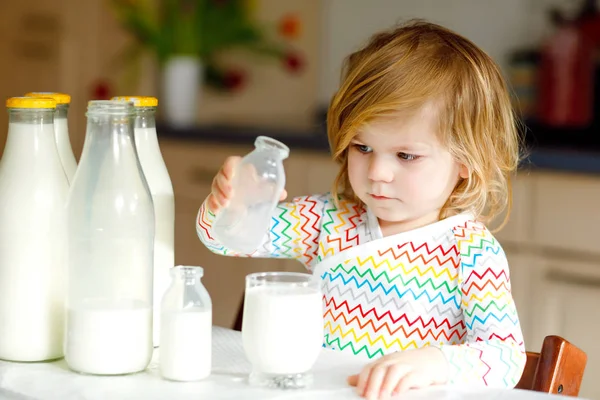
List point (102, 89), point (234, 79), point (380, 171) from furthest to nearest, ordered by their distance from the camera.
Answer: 1. point (102, 89)
2. point (234, 79)
3. point (380, 171)

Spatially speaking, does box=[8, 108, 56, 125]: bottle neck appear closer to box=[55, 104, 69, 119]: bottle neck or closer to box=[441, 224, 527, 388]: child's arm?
box=[55, 104, 69, 119]: bottle neck

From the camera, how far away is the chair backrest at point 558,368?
3.76 feet

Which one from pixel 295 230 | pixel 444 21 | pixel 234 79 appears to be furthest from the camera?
pixel 234 79

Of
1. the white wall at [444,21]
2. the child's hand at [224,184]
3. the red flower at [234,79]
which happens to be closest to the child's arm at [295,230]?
the child's hand at [224,184]

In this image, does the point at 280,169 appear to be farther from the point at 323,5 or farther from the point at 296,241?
the point at 323,5

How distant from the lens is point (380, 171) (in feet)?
4.05

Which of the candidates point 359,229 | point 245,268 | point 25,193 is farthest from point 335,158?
point 245,268

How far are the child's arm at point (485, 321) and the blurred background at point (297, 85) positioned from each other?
4.34ft

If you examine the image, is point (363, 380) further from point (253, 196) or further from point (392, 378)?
point (253, 196)

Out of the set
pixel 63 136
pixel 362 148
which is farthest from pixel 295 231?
pixel 63 136

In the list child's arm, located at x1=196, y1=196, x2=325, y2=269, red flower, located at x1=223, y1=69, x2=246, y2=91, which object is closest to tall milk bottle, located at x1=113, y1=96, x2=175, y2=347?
child's arm, located at x1=196, y1=196, x2=325, y2=269

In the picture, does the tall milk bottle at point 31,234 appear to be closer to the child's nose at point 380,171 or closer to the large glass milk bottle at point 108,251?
the large glass milk bottle at point 108,251

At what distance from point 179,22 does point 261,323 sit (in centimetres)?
279

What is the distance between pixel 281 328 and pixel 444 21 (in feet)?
8.51
